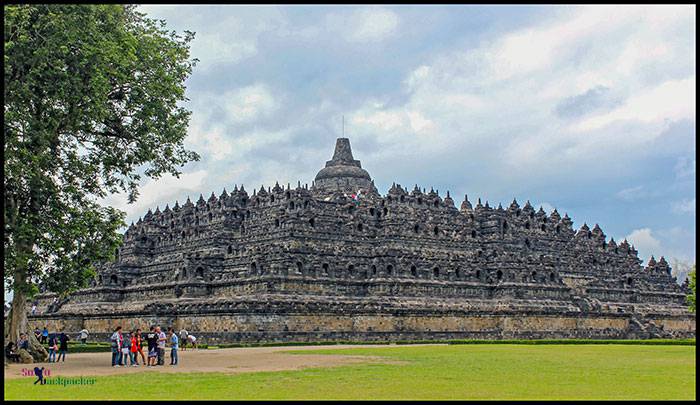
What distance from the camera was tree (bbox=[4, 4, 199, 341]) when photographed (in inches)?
1270

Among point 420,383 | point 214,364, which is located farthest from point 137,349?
point 420,383

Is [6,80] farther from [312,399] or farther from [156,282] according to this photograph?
[156,282]

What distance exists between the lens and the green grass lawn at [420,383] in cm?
2153

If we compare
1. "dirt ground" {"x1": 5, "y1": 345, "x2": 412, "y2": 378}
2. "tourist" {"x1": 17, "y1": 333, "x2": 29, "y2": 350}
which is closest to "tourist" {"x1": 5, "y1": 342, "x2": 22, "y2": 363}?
"tourist" {"x1": 17, "y1": 333, "x2": 29, "y2": 350}

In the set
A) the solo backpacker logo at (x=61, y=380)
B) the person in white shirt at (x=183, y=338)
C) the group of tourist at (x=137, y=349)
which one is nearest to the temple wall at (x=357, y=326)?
the person in white shirt at (x=183, y=338)

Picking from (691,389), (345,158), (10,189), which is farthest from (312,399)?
(345,158)

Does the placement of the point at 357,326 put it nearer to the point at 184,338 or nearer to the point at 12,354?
the point at 184,338

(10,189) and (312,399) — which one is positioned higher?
(10,189)

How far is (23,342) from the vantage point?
116 ft

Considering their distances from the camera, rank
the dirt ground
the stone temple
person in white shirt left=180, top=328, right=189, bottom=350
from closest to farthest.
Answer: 1. the dirt ground
2. person in white shirt left=180, top=328, right=189, bottom=350
3. the stone temple

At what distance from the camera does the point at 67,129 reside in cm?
3538

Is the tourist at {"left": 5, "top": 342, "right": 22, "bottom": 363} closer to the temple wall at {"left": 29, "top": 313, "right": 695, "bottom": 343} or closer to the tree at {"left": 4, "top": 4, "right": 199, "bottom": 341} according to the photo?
the tree at {"left": 4, "top": 4, "right": 199, "bottom": 341}

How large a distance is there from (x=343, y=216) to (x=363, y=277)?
6.57 meters

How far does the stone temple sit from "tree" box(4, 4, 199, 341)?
1788 centimetres
